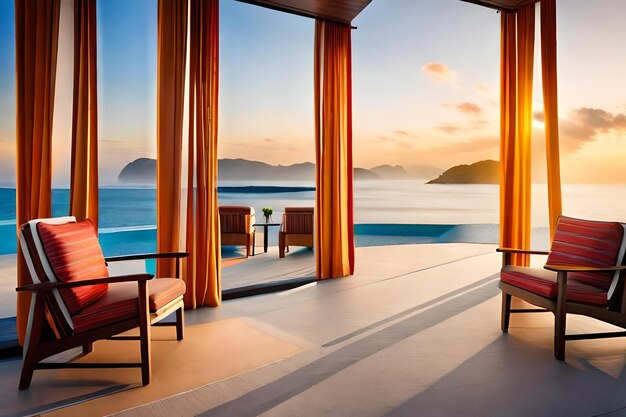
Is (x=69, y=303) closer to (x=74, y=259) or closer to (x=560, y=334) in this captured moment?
(x=74, y=259)

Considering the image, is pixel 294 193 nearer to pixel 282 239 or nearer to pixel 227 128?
pixel 227 128

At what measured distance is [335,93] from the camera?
4.47m

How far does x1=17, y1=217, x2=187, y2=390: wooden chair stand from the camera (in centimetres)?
204

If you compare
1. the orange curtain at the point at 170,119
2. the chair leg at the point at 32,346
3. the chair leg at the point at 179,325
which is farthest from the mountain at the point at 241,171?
the chair leg at the point at 32,346

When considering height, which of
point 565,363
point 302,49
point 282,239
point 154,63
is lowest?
point 565,363

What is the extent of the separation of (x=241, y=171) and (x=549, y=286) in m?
18.4

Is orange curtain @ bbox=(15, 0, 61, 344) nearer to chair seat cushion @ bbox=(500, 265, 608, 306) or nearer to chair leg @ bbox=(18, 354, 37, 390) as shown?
chair leg @ bbox=(18, 354, 37, 390)

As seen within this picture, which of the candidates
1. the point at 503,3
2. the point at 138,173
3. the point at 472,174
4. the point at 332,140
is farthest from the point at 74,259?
the point at 138,173

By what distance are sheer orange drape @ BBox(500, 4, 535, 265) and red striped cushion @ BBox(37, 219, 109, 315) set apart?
3805 millimetres

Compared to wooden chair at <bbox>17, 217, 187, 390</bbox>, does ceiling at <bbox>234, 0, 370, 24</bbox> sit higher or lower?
higher

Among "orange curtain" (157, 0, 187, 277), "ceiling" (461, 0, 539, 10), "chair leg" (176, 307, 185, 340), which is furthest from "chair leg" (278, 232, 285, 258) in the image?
"ceiling" (461, 0, 539, 10)

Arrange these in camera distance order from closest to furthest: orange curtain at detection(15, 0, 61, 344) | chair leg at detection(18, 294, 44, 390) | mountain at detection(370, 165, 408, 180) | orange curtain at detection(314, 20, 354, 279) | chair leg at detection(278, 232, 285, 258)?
chair leg at detection(18, 294, 44, 390) → orange curtain at detection(15, 0, 61, 344) → orange curtain at detection(314, 20, 354, 279) → chair leg at detection(278, 232, 285, 258) → mountain at detection(370, 165, 408, 180)

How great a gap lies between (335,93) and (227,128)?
45.2 ft

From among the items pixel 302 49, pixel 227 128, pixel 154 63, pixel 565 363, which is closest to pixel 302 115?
Answer: pixel 302 49
